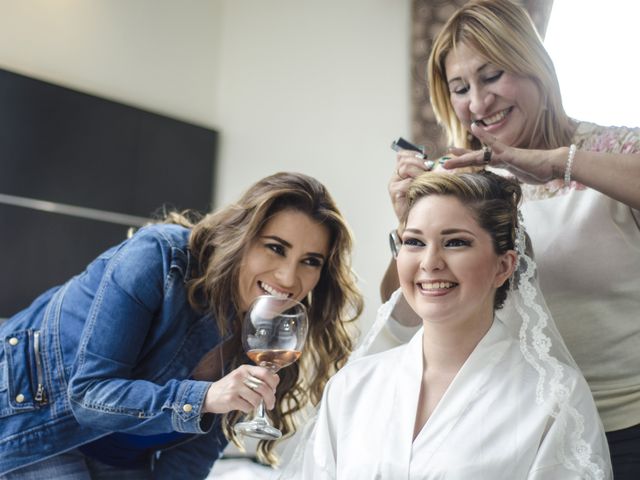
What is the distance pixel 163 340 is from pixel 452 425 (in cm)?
75

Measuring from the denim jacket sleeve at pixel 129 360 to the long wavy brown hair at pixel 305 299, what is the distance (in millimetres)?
120

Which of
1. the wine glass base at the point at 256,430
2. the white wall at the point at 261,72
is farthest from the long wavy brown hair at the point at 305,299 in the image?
the white wall at the point at 261,72

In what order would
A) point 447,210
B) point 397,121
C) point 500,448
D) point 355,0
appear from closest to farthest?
point 500,448, point 447,210, point 397,121, point 355,0

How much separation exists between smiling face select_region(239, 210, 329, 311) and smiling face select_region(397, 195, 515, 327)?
0.38 metres

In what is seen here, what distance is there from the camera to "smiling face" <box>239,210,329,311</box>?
6.22 ft

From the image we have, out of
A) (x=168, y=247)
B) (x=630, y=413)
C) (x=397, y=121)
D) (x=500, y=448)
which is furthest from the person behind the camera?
(x=397, y=121)

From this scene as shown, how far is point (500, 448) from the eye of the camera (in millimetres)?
1382

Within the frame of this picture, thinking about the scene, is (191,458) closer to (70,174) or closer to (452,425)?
(452,425)

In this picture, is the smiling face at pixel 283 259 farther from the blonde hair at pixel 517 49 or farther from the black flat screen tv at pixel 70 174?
the black flat screen tv at pixel 70 174

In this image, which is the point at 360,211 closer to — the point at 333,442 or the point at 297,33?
the point at 297,33

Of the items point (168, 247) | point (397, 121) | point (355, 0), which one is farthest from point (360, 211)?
point (168, 247)

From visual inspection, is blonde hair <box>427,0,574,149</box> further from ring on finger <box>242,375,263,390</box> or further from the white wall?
the white wall

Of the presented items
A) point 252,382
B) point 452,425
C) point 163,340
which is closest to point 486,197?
point 452,425

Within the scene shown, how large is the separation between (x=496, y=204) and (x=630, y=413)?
492mm
